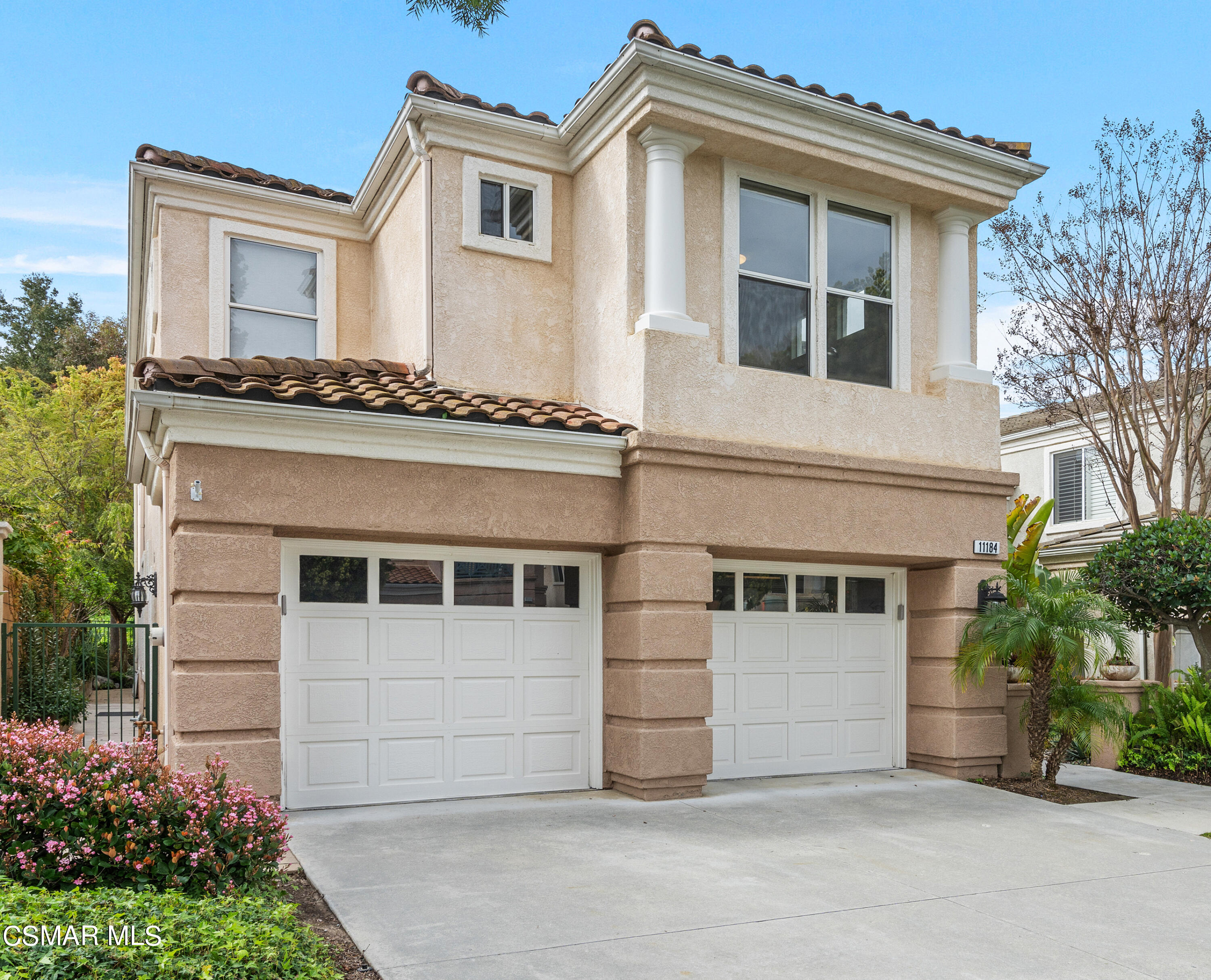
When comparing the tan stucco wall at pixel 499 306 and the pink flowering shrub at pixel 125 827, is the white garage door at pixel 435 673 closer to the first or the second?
the tan stucco wall at pixel 499 306

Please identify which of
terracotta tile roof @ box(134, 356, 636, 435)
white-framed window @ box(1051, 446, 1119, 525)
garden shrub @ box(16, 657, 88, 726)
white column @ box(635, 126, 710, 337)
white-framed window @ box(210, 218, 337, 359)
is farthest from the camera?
white-framed window @ box(1051, 446, 1119, 525)

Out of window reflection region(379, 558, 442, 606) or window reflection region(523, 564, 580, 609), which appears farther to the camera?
window reflection region(523, 564, 580, 609)

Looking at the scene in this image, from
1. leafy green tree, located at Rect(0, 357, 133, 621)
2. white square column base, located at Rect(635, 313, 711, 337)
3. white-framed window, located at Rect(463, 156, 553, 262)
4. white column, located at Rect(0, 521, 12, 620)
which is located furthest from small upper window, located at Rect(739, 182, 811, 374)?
leafy green tree, located at Rect(0, 357, 133, 621)

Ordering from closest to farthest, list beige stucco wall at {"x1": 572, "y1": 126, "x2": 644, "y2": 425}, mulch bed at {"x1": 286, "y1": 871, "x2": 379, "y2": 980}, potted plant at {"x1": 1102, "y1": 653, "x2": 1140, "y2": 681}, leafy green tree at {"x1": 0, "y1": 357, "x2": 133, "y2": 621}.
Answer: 1. mulch bed at {"x1": 286, "y1": 871, "x2": 379, "y2": 980}
2. beige stucco wall at {"x1": 572, "y1": 126, "x2": 644, "y2": 425}
3. potted plant at {"x1": 1102, "y1": 653, "x2": 1140, "y2": 681}
4. leafy green tree at {"x1": 0, "y1": 357, "x2": 133, "y2": 621}

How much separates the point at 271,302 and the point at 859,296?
21.7ft

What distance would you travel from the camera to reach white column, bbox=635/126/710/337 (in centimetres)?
942

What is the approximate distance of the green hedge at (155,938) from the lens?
12.2ft

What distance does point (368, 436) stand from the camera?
8.43 m

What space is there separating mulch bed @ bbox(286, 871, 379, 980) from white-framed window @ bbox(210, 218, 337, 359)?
6.91 metres

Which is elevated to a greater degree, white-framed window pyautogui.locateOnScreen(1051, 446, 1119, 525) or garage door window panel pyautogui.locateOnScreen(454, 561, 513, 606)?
white-framed window pyautogui.locateOnScreen(1051, 446, 1119, 525)

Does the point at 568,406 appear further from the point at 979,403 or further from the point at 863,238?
the point at 979,403

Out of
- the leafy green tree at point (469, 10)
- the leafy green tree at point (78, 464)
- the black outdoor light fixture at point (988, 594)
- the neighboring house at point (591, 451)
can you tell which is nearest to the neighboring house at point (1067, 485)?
the black outdoor light fixture at point (988, 594)

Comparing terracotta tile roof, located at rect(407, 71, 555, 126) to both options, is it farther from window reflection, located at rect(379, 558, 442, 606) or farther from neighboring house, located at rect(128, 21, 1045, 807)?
window reflection, located at rect(379, 558, 442, 606)

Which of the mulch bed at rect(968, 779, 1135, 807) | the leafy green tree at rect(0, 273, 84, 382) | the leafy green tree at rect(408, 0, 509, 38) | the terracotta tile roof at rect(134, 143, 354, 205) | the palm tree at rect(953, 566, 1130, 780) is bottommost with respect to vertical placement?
the mulch bed at rect(968, 779, 1135, 807)
